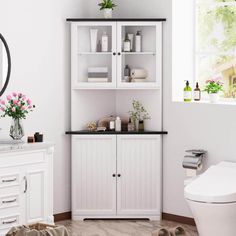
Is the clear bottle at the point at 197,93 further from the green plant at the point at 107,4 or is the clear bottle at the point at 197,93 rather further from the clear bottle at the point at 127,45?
the green plant at the point at 107,4

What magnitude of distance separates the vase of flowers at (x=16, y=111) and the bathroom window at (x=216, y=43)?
5.89ft

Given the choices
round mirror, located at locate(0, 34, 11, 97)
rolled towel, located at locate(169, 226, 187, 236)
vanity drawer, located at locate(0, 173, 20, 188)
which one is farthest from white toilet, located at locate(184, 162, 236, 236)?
round mirror, located at locate(0, 34, 11, 97)

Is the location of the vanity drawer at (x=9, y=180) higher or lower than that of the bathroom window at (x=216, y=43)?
lower

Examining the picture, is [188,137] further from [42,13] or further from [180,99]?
[42,13]

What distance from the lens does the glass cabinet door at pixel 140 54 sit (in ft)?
21.0

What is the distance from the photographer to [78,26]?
640 cm

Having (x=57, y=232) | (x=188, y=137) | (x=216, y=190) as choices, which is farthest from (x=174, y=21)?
(x=57, y=232)

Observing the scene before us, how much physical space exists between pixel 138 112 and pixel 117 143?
40cm

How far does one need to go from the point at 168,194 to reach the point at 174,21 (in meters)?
1.64

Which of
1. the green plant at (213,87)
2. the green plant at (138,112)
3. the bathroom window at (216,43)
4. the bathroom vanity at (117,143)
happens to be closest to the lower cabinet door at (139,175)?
the bathroom vanity at (117,143)

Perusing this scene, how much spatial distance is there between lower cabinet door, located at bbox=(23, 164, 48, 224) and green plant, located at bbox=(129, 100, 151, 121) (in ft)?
3.92

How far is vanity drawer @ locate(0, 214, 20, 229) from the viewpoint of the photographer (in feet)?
17.8

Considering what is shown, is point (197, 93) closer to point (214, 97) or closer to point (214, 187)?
point (214, 97)

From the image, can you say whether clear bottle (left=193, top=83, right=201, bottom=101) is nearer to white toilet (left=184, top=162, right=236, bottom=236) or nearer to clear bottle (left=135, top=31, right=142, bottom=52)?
clear bottle (left=135, top=31, right=142, bottom=52)
